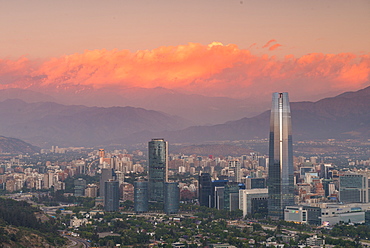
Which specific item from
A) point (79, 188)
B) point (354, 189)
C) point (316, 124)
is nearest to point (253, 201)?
point (354, 189)

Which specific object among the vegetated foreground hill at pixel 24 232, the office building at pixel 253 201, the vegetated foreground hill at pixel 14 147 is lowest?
the vegetated foreground hill at pixel 24 232

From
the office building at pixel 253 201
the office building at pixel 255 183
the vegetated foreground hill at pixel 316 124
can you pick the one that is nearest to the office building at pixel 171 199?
the office building at pixel 253 201

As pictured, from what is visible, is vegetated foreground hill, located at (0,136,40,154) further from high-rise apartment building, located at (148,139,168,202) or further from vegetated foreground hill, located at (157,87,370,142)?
high-rise apartment building, located at (148,139,168,202)

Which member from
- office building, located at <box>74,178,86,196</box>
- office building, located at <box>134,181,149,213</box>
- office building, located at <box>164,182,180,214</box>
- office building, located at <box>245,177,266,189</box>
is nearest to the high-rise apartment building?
office building, located at <box>134,181,149,213</box>

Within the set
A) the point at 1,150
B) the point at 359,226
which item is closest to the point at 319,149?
the point at 1,150

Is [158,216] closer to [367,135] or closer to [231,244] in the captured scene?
[231,244]

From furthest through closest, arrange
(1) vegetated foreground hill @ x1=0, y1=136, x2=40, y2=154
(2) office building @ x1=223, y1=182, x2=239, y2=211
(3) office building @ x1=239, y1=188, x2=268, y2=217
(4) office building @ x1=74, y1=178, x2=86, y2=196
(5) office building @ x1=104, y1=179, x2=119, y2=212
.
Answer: (1) vegetated foreground hill @ x1=0, y1=136, x2=40, y2=154 < (4) office building @ x1=74, y1=178, x2=86, y2=196 < (5) office building @ x1=104, y1=179, x2=119, y2=212 < (2) office building @ x1=223, y1=182, x2=239, y2=211 < (3) office building @ x1=239, y1=188, x2=268, y2=217

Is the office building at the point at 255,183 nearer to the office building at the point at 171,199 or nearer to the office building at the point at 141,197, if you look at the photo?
the office building at the point at 171,199
